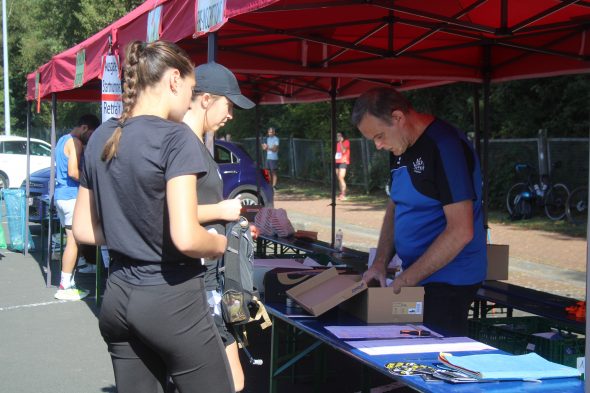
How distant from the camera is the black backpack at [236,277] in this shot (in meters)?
3.34

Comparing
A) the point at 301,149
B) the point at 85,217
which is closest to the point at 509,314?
the point at 85,217

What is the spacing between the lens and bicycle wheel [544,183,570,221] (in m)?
16.0

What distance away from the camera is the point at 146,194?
8.64 feet

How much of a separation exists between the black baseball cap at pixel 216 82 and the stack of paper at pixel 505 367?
4.54ft

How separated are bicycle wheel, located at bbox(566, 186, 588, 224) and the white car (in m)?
15.6

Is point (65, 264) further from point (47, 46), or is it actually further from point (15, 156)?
point (47, 46)

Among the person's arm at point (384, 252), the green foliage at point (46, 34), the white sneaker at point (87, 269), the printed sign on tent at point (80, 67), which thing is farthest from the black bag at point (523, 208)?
the green foliage at point (46, 34)

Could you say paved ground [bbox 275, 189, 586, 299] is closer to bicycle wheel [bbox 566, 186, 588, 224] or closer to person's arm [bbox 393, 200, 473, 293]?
bicycle wheel [bbox 566, 186, 588, 224]

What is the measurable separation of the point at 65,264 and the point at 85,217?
19.8 ft

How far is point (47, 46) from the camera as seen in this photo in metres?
40.2

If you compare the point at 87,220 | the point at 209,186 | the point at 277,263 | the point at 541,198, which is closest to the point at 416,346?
the point at 209,186

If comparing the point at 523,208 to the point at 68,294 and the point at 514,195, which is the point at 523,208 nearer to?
the point at 514,195

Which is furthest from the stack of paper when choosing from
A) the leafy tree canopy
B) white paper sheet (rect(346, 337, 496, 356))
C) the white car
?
the white car

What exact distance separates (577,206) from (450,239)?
1287cm
